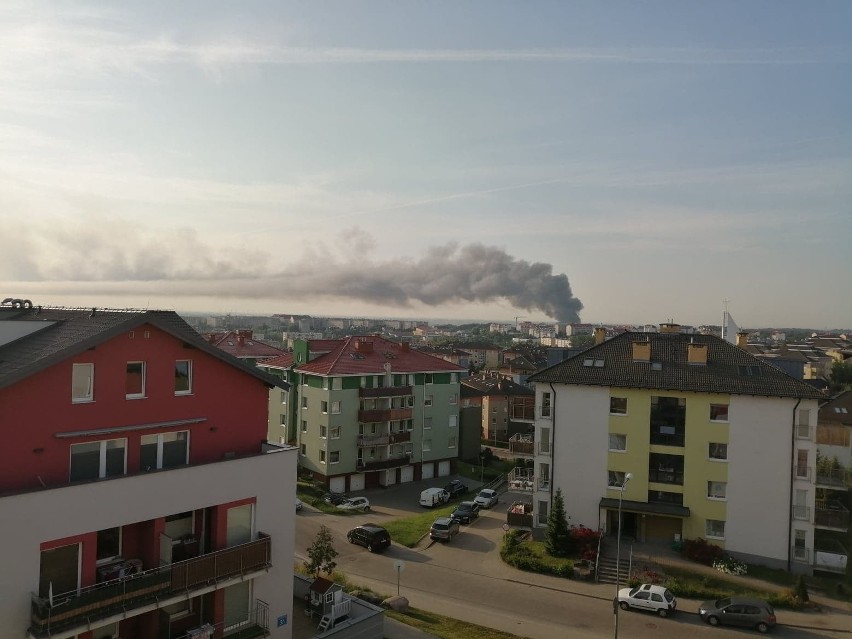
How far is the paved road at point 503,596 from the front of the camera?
82.3 feet

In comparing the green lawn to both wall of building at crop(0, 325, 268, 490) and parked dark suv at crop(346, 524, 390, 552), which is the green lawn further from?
wall of building at crop(0, 325, 268, 490)

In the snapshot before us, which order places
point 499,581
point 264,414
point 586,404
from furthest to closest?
1. point 586,404
2. point 499,581
3. point 264,414

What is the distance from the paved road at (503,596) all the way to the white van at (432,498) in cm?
681

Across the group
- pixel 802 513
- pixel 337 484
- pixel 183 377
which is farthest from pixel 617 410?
pixel 183 377

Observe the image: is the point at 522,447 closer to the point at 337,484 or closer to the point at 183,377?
the point at 337,484

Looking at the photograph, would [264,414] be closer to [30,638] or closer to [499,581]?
[30,638]

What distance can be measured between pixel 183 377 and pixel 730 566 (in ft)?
87.3

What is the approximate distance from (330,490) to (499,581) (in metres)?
19.3

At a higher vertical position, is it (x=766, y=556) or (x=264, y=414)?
(x=264, y=414)

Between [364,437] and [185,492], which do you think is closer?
[185,492]

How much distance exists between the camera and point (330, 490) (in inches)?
1820

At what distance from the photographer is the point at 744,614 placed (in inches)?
999

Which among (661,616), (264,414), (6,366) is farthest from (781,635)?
(6,366)

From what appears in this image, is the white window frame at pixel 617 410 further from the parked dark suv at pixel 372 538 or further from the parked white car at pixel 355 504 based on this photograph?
the parked white car at pixel 355 504
